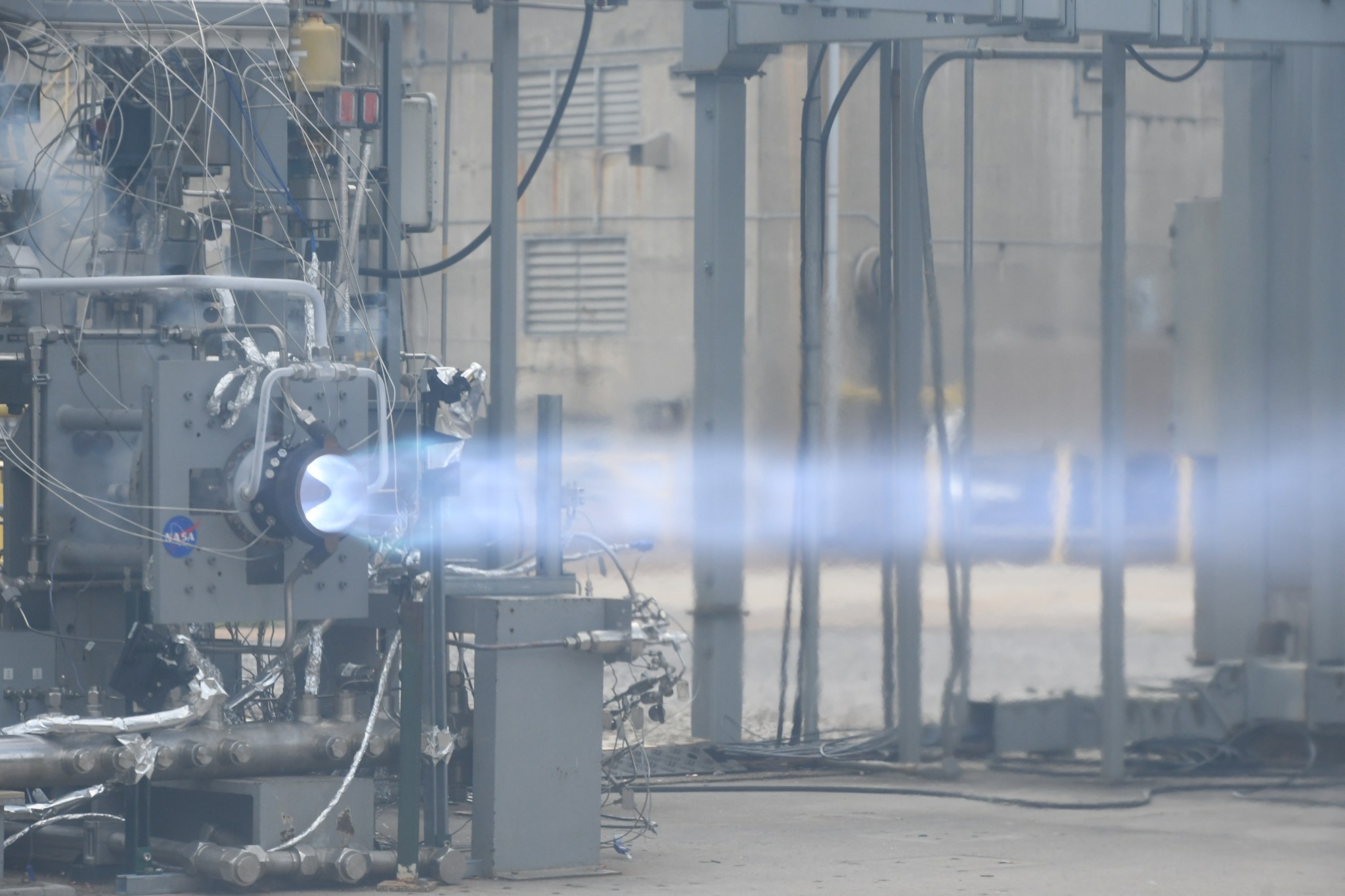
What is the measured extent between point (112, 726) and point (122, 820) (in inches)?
24.1

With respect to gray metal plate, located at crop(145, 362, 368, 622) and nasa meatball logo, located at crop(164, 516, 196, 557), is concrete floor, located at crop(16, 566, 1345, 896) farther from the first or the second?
nasa meatball logo, located at crop(164, 516, 196, 557)

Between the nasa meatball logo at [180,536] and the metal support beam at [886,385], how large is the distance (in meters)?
4.17

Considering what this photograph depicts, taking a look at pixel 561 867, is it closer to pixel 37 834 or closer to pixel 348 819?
pixel 348 819

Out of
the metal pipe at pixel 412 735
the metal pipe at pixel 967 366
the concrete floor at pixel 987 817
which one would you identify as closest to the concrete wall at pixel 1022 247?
the metal pipe at pixel 967 366

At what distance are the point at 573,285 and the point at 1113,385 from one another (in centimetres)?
895

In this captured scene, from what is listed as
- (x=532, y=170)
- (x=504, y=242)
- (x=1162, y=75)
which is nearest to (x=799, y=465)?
(x=1162, y=75)

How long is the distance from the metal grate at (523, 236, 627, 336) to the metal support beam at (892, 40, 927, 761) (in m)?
7.35

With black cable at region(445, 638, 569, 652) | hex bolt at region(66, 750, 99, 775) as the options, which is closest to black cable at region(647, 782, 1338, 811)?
black cable at region(445, 638, 569, 652)

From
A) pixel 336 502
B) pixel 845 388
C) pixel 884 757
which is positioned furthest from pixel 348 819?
pixel 845 388

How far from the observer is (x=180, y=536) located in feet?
18.9

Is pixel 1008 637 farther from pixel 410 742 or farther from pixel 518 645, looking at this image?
pixel 410 742

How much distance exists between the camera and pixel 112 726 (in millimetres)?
5871

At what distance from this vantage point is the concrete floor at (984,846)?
Answer: 21.0 ft

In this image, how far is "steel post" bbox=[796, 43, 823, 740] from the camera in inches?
381
